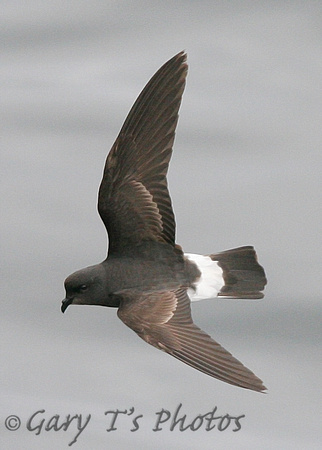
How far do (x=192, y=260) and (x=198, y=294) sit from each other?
6.2 inches

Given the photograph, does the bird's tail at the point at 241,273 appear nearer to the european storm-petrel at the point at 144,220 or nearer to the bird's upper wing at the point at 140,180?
the european storm-petrel at the point at 144,220

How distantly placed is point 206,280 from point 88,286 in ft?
1.69

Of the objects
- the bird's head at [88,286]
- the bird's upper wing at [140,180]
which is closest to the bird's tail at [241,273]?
the bird's upper wing at [140,180]

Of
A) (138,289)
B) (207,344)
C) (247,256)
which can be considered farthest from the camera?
(247,256)

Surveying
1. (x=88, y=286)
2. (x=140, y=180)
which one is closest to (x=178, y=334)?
(x=88, y=286)

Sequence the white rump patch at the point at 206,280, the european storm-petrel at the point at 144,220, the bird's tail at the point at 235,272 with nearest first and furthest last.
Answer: the european storm-petrel at the point at 144,220 < the white rump patch at the point at 206,280 < the bird's tail at the point at 235,272

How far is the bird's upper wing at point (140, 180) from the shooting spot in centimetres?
500

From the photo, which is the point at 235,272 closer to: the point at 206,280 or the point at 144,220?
the point at 206,280

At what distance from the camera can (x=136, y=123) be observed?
5.03 metres

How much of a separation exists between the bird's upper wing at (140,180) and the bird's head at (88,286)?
0.51 ft

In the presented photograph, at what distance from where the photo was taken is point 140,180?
5.02m

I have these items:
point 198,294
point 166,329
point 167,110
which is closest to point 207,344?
point 166,329

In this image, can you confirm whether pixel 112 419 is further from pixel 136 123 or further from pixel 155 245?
pixel 136 123

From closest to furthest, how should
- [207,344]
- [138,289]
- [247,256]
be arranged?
[207,344] → [138,289] → [247,256]
